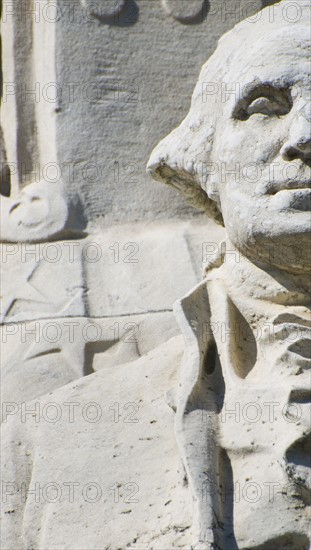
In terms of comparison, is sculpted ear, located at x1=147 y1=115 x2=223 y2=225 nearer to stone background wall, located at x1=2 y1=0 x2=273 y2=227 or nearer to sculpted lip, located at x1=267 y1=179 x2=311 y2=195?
sculpted lip, located at x1=267 y1=179 x2=311 y2=195

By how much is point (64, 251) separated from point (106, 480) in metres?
1.02

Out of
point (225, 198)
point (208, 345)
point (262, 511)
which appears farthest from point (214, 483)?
point (225, 198)

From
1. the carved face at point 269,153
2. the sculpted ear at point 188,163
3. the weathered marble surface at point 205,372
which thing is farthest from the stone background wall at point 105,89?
the carved face at point 269,153

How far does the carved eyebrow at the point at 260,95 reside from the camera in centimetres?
352

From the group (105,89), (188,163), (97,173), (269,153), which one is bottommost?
(97,173)

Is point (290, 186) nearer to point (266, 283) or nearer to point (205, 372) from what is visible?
point (266, 283)

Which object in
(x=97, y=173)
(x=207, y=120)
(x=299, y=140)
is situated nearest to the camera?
(x=299, y=140)

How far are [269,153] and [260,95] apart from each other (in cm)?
12

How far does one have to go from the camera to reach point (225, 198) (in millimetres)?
3627

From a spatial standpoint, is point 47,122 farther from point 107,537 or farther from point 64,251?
point 107,537

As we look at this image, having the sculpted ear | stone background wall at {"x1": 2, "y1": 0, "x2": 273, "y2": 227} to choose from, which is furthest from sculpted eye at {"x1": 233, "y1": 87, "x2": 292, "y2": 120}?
stone background wall at {"x1": 2, "y1": 0, "x2": 273, "y2": 227}

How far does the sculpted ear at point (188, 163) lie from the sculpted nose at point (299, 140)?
27 centimetres

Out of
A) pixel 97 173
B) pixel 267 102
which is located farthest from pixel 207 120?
pixel 97 173

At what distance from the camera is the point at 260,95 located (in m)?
3.56
